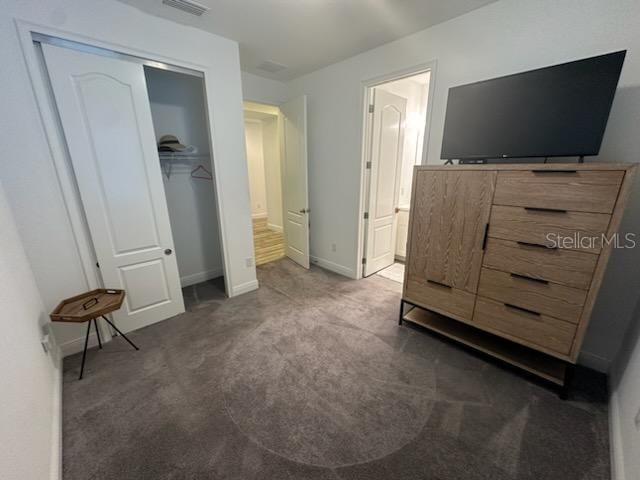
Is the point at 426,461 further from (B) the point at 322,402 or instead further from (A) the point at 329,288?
(A) the point at 329,288

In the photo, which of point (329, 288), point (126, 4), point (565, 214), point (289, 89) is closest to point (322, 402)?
point (329, 288)

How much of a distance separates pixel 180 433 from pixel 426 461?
1345mm

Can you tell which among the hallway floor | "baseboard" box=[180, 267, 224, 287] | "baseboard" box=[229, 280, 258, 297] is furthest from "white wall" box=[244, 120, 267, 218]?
"baseboard" box=[229, 280, 258, 297]

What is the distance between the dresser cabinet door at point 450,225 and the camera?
176 centimetres

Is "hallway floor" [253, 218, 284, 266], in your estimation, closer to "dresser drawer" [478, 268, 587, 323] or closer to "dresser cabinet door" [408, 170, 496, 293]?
"dresser cabinet door" [408, 170, 496, 293]

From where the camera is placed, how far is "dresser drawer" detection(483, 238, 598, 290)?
1.43 meters

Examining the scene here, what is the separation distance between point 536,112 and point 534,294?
116 centimetres

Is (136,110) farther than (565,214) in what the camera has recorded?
Yes

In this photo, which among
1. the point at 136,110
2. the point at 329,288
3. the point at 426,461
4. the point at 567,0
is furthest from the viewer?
the point at 329,288

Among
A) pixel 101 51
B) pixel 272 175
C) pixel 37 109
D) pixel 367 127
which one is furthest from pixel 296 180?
pixel 272 175

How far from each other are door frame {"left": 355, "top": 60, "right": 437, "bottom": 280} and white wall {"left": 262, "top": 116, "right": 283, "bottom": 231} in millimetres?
2885

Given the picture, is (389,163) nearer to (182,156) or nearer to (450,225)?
(450,225)

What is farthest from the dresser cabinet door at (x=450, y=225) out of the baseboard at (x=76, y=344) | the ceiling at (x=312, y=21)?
the baseboard at (x=76, y=344)

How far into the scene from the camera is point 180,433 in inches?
56.1
